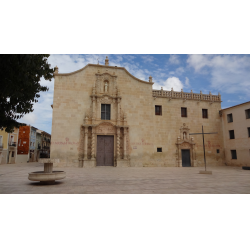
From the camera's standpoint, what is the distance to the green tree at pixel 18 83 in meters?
5.20

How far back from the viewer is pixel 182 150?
21531mm

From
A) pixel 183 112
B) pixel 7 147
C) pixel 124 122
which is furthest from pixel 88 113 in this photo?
pixel 7 147

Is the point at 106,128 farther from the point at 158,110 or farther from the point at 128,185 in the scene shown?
the point at 128,185

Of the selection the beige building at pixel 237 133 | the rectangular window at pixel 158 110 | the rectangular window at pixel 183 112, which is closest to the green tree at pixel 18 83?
the rectangular window at pixel 158 110

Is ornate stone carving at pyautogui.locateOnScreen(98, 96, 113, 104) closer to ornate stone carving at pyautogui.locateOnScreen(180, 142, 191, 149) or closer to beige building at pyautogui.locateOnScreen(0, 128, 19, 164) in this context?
ornate stone carving at pyautogui.locateOnScreen(180, 142, 191, 149)

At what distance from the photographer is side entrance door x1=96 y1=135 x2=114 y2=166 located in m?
19.1

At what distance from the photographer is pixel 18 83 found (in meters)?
5.96

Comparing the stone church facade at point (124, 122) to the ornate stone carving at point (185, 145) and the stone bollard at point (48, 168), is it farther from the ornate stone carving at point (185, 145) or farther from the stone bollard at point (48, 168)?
the stone bollard at point (48, 168)

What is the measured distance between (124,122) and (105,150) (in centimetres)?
344
